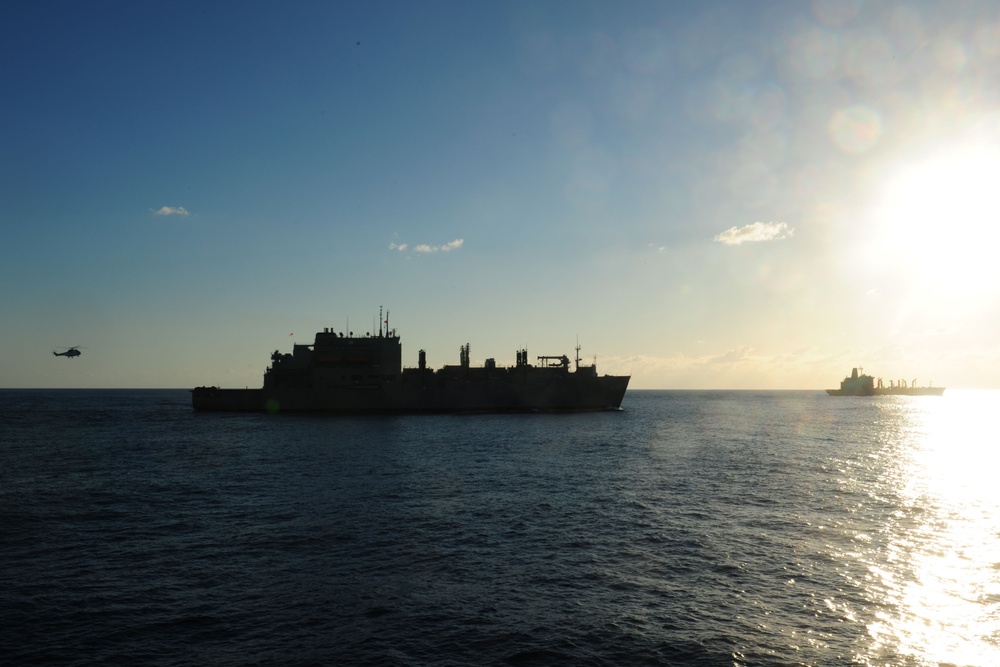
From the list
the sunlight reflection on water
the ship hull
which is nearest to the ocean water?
the sunlight reflection on water

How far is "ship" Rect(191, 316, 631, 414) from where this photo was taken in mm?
85875

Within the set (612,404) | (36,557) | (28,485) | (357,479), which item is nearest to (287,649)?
(36,557)

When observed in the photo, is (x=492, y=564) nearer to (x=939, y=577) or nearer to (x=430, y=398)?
(x=939, y=577)

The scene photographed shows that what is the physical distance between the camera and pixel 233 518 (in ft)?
81.7

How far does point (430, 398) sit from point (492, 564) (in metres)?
71.2

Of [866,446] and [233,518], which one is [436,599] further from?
[866,446]

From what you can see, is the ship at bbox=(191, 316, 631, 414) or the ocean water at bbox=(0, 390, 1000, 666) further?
the ship at bbox=(191, 316, 631, 414)

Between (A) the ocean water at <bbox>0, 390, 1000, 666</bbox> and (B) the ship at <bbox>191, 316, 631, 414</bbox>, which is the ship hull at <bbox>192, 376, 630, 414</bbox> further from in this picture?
(A) the ocean water at <bbox>0, 390, 1000, 666</bbox>

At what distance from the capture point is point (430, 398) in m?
89.3

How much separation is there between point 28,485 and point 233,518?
1649 cm

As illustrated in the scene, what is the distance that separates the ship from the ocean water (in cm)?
4403

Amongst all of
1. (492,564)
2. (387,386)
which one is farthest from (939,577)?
(387,386)

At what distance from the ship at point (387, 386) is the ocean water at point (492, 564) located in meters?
44.0

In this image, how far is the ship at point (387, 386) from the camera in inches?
3381
